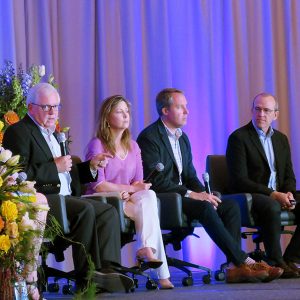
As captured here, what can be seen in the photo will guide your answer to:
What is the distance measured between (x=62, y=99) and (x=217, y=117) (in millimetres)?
1450

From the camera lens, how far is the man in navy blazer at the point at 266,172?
5633mm

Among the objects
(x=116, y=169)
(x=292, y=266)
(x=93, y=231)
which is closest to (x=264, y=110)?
(x=292, y=266)

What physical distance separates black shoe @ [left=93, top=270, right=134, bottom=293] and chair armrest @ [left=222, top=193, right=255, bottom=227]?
1531 millimetres

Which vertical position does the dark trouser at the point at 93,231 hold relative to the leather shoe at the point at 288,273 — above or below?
above

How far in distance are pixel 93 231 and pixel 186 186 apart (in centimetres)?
149

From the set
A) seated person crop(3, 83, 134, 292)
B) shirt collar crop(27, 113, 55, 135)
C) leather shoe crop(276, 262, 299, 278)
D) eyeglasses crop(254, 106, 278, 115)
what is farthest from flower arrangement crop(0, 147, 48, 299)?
eyeglasses crop(254, 106, 278, 115)

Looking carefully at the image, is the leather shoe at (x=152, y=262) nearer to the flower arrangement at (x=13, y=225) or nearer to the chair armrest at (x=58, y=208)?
the chair armrest at (x=58, y=208)

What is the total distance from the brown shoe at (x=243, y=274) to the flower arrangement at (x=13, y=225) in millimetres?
2298

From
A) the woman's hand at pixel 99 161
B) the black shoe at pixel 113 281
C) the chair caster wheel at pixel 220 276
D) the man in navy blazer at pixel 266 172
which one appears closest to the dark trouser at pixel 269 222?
the man in navy blazer at pixel 266 172

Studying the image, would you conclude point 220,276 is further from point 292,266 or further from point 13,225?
point 13,225

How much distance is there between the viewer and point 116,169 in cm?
522

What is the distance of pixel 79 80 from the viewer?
6602 millimetres

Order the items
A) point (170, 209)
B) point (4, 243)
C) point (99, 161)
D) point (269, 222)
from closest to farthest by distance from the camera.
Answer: point (4, 243) < point (99, 161) < point (170, 209) < point (269, 222)

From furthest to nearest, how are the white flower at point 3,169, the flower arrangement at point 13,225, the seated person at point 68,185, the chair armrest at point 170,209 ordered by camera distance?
the chair armrest at point 170,209, the seated person at point 68,185, the white flower at point 3,169, the flower arrangement at point 13,225
